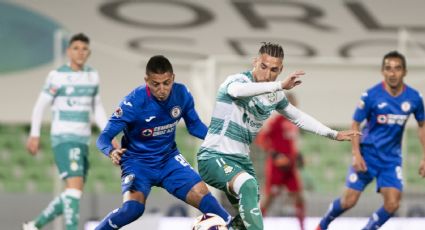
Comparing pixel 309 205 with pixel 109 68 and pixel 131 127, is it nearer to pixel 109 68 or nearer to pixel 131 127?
pixel 109 68

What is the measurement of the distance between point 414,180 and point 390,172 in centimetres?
587

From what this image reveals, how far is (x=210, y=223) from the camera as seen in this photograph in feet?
18.7

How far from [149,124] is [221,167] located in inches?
19.0

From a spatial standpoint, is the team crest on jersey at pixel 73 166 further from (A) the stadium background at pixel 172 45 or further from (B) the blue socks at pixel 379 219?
(A) the stadium background at pixel 172 45

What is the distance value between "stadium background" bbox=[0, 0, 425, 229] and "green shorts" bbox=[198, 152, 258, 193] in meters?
5.94

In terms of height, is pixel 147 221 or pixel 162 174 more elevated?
pixel 162 174

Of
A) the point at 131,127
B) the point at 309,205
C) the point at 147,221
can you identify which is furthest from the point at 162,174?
the point at 309,205

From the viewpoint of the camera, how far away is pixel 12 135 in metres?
13.4

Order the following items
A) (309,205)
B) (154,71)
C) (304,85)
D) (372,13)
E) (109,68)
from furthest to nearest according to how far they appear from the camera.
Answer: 1. (372,13)
2. (109,68)
3. (309,205)
4. (304,85)
5. (154,71)

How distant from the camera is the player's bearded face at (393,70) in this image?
24.1 feet

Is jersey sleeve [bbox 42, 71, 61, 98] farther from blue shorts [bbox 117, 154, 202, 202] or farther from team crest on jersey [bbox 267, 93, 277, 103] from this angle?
team crest on jersey [bbox 267, 93, 277, 103]

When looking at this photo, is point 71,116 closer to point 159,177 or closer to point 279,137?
point 159,177

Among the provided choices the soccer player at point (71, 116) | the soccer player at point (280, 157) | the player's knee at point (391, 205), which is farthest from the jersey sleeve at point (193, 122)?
the soccer player at point (280, 157)

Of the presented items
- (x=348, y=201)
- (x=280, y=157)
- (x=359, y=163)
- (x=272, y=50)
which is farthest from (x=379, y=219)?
(x=272, y=50)
